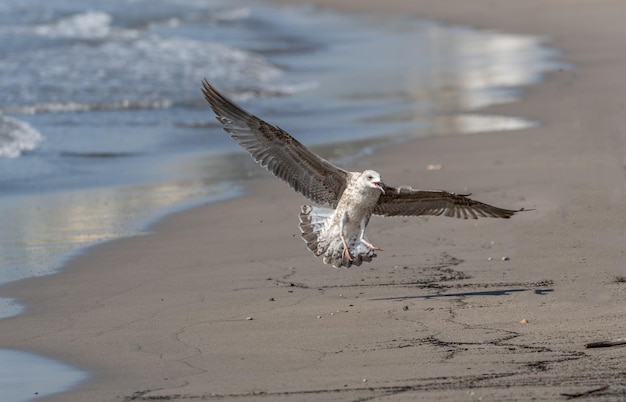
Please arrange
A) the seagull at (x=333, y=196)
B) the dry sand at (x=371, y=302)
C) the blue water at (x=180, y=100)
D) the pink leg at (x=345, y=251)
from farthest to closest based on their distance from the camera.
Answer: the blue water at (x=180, y=100)
the seagull at (x=333, y=196)
the pink leg at (x=345, y=251)
the dry sand at (x=371, y=302)

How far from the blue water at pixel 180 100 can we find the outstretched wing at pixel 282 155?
147 centimetres

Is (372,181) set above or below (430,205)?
above

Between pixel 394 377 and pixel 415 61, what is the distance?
15267 mm

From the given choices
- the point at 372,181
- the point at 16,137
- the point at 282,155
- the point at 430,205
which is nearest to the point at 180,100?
the point at 16,137

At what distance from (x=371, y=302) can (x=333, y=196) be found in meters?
1.08

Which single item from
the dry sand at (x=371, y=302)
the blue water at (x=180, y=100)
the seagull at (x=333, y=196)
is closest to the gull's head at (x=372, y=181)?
the seagull at (x=333, y=196)

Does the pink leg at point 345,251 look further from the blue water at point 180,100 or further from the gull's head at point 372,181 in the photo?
the blue water at point 180,100

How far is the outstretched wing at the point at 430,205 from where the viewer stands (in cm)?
743

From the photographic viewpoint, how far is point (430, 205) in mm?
7574

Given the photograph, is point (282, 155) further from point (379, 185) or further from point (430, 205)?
point (430, 205)

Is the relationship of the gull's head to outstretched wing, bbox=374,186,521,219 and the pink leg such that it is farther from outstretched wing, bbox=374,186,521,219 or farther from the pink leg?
the pink leg

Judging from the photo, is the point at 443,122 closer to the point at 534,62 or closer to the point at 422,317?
the point at 534,62

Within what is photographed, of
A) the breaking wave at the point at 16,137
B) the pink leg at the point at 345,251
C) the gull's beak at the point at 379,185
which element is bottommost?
the breaking wave at the point at 16,137

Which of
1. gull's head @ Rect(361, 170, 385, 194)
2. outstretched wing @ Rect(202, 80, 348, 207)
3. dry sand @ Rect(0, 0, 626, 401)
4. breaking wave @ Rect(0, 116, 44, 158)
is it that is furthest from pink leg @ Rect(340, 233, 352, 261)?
breaking wave @ Rect(0, 116, 44, 158)
